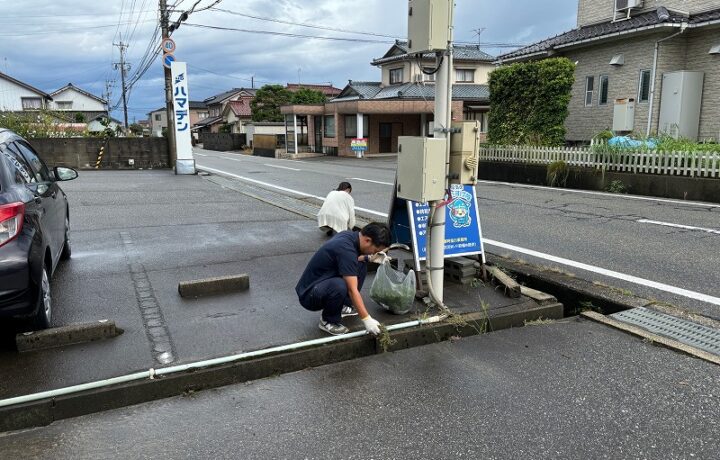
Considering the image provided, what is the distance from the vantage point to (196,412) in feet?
10.5

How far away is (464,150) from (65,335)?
3463mm

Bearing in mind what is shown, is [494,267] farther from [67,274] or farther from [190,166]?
[190,166]

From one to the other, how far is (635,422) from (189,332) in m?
3.21

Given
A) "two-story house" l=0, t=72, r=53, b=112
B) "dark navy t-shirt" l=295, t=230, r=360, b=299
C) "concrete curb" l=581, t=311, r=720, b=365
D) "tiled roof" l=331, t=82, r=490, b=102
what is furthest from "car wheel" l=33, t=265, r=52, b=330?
"two-story house" l=0, t=72, r=53, b=112

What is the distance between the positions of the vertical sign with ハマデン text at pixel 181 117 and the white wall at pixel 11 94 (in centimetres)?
3820

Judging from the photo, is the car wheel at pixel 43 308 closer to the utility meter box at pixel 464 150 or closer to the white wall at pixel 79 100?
the utility meter box at pixel 464 150

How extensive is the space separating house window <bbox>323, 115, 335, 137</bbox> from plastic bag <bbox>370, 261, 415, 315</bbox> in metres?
33.4

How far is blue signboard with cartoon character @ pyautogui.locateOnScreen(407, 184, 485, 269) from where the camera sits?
17.9 ft

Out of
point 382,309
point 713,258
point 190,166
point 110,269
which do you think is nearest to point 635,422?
point 382,309

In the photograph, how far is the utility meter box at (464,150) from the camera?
14.2ft

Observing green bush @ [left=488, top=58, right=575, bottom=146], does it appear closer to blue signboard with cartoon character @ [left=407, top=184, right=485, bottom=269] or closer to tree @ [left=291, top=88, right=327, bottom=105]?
blue signboard with cartoon character @ [left=407, top=184, right=485, bottom=269]

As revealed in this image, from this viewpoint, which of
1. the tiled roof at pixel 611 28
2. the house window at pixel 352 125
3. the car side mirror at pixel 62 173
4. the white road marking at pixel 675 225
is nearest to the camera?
the car side mirror at pixel 62 173

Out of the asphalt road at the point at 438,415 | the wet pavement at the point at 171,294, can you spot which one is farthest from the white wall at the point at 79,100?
the asphalt road at the point at 438,415

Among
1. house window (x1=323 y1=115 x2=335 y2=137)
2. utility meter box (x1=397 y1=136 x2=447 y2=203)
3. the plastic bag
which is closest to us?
utility meter box (x1=397 y1=136 x2=447 y2=203)
